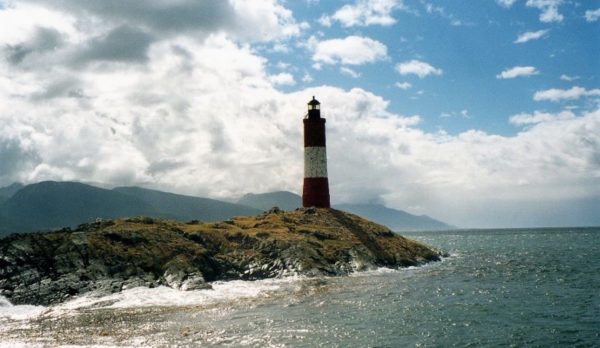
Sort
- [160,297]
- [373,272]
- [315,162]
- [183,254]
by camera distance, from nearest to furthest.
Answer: [160,297] < [183,254] < [373,272] < [315,162]

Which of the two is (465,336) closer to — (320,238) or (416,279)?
(416,279)

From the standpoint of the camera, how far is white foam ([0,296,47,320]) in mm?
34200

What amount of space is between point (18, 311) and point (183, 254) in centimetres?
1592

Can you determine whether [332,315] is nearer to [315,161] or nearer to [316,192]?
[316,192]

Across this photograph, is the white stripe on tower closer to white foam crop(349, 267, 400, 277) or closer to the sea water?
white foam crop(349, 267, 400, 277)

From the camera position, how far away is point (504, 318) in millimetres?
29594

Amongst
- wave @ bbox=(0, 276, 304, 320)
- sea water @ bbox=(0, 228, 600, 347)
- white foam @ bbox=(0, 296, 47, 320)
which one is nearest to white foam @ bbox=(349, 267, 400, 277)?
sea water @ bbox=(0, 228, 600, 347)

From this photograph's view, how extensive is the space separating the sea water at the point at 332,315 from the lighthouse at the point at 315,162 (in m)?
27.6

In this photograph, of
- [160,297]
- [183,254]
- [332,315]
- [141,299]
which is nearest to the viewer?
[332,315]

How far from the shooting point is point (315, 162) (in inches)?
2891

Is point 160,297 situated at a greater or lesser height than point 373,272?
lesser

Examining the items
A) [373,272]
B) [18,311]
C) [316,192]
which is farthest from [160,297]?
[316,192]

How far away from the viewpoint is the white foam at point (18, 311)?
34.2 meters

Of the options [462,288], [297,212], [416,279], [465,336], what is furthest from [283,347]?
[297,212]
